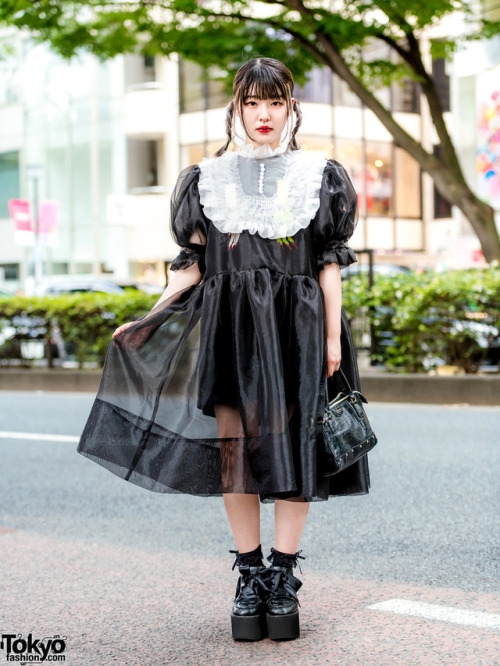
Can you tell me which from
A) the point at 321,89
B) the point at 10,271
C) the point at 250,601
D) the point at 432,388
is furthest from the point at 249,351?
the point at 10,271

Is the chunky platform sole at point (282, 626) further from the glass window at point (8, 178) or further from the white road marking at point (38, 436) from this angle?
the glass window at point (8, 178)

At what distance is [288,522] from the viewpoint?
10.0 feet

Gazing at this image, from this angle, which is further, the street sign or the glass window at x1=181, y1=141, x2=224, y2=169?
the glass window at x1=181, y1=141, x2=224, y2=169

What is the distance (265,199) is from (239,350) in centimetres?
53

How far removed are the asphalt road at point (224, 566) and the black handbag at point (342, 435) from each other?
58cm

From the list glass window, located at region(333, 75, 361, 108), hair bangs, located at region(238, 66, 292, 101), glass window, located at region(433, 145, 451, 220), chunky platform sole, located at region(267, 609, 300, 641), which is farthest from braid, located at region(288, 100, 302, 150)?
glass window, located at region(433, 145, 451, 220)

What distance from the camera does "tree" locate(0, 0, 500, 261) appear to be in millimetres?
12023

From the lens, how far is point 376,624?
3.14m

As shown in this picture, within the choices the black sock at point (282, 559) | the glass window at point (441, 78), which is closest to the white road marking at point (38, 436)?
the black sock at point (282, 559)

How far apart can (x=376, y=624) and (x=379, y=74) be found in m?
11.8

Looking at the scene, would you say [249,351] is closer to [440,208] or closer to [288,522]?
[288,522]

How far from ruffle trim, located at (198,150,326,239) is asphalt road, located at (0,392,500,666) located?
52.7 inches

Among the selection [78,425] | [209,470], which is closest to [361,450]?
[209,470]

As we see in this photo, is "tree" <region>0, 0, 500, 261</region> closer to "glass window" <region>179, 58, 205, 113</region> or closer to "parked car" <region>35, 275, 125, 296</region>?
"parked car" <region>35, 275, 125, 296</region>
